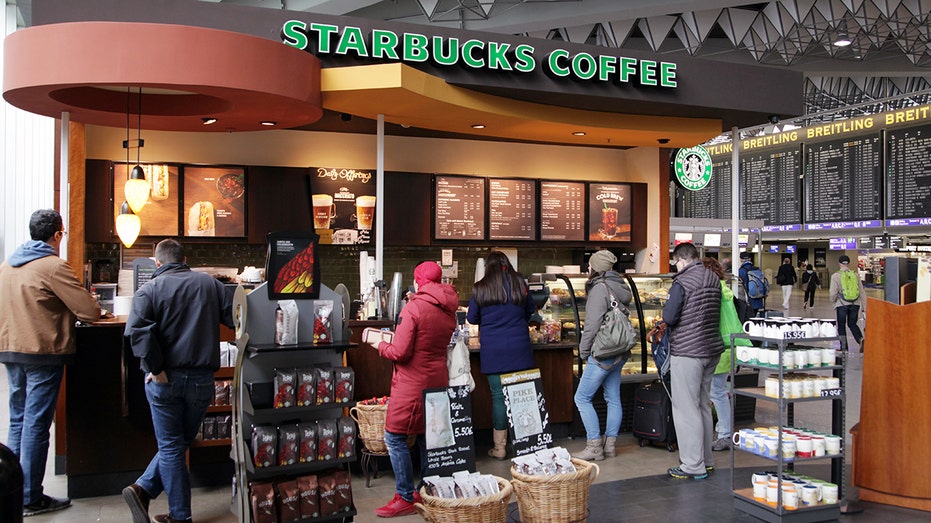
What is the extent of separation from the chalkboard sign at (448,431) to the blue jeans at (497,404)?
887mm

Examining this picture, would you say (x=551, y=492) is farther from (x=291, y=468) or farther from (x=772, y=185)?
(x=772, y=185)

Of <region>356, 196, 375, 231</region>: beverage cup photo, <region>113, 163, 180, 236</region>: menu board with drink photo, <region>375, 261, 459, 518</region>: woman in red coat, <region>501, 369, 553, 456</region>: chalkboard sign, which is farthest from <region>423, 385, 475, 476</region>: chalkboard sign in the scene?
<region>113, 163, 180, 236</region>: menu board with drink photo

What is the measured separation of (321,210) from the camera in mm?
7902

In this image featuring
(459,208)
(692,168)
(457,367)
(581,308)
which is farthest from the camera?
(692,168)

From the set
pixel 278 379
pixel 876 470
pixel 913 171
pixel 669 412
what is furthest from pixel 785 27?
pixel 278 379

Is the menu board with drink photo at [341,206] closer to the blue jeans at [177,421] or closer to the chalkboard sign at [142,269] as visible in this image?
the chalkboard sign at [142,269]

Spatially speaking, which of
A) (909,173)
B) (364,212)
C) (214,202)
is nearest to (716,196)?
(909,173)

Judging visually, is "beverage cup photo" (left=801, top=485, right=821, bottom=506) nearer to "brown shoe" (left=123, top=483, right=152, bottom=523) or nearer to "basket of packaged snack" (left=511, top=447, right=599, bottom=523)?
"basket of packaged snack" (left=511, top=447, right=599, bottom=523)

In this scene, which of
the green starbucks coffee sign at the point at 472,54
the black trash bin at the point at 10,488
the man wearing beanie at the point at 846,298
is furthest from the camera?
the man wearing beanie at the point at 846,298

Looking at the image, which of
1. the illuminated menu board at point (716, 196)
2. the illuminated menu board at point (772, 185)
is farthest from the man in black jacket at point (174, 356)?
the illuminated menu board at point (716, 196)

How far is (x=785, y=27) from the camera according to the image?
1200 cm

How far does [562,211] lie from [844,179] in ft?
33.5

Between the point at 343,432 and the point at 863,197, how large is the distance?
1516 cm

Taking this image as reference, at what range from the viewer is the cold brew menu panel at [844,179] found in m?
15.5
